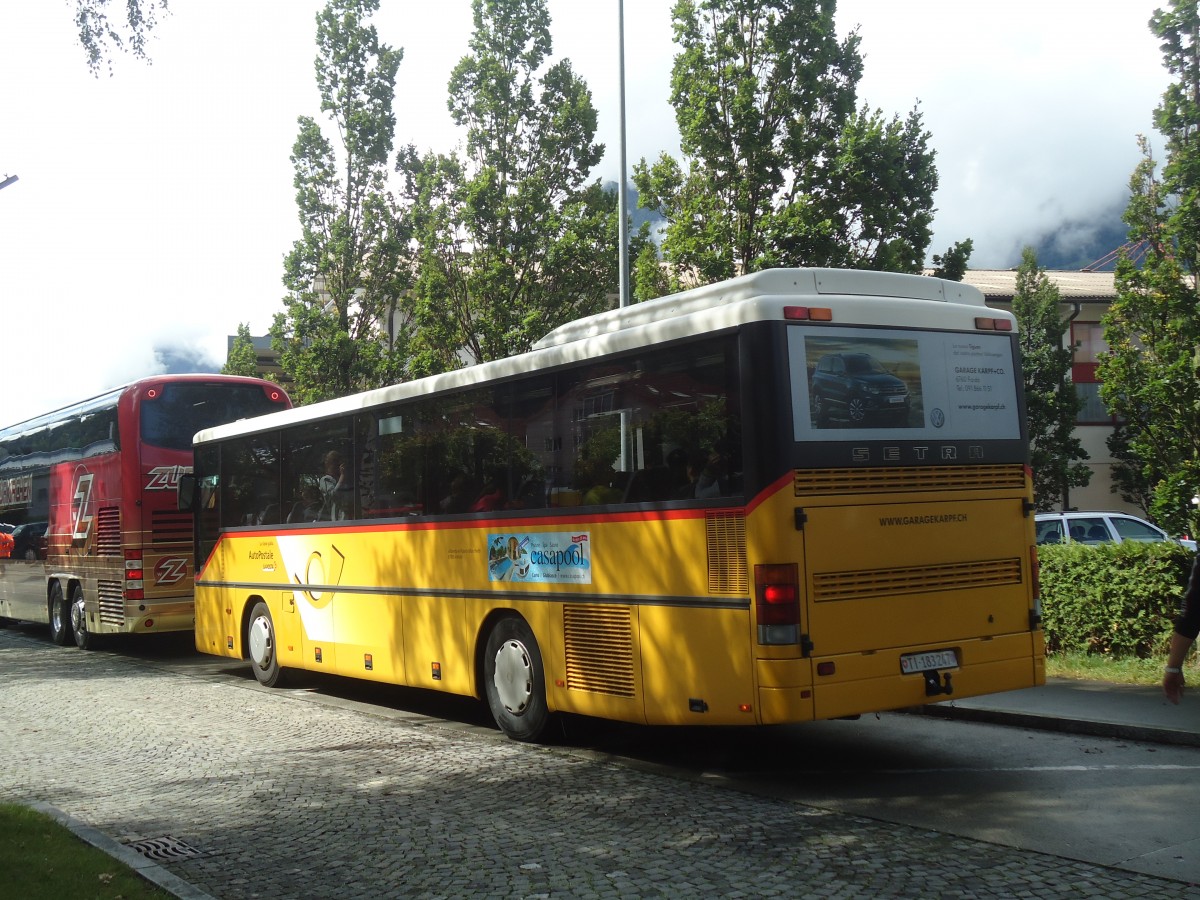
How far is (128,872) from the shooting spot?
596 cm

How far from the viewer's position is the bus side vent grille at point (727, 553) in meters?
7.71

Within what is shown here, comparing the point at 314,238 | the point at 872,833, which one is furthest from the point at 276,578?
Answer: the point at 314,238

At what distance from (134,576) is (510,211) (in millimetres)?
11485

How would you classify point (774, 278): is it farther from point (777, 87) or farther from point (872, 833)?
point (777, 87)

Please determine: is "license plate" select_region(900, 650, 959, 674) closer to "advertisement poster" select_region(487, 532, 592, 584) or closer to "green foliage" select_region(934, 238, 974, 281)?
"advertisement poster" select_region(487, 532, 592, 584)

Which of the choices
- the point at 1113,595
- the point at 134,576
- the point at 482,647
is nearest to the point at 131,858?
the point at 482,647

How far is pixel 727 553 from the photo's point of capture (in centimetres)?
784

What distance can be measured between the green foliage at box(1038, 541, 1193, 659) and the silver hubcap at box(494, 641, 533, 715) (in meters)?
6.29

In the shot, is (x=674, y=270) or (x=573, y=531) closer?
(x=573, y=531)

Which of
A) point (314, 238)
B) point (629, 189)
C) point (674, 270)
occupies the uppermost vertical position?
point (314, 238)

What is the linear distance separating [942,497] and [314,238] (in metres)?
26.3

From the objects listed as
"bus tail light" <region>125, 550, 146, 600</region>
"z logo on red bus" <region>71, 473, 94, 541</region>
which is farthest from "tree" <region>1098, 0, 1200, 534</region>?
"z logo on red bus" <region>71, 473, 94, 541</region>

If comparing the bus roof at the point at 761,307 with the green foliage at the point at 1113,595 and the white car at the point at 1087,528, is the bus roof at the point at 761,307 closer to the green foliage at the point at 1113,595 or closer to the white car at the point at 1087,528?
the green foliage at the point at 1113,595

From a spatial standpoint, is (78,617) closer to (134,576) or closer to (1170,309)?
(134,576)
